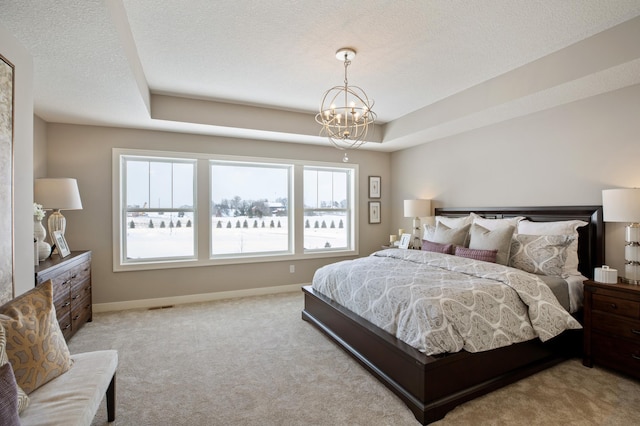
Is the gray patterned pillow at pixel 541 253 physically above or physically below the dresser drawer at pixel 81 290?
above

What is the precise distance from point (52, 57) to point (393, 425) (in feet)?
11.3

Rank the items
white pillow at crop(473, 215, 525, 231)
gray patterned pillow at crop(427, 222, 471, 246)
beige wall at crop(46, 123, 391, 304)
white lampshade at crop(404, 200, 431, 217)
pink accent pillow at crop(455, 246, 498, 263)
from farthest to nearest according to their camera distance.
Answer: white lampshade at crop(404, 200, 431, 217)
beige wall at crop(46, 123, 391, 304)
gray patterned pillow at crop(427, 222, 471, 246)
white pillow at crop(473, 215, 525, 231)
pink accent pillow at crop(455, 246, 498, 263)

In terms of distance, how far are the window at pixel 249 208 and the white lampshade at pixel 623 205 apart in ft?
12.8

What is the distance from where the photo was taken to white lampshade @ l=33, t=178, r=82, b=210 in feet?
11.1

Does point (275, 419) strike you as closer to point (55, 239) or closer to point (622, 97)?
point (55, 239)

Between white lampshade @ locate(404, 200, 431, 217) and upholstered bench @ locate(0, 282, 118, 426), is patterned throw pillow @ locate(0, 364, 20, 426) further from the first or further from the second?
white lampshade @ locate(404, 200, 431, 217)

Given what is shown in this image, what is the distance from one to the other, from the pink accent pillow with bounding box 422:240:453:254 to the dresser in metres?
3.75

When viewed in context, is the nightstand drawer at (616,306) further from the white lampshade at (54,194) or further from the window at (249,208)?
the white lampshade at (54,194)

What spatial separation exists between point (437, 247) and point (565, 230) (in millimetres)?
1229

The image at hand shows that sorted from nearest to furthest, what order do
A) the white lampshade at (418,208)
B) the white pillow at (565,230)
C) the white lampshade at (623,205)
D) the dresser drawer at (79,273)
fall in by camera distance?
the white lampshade at (623,205), the white pillow at (565,230), the dresser drawer at (79,273), the white lampshade at (418,208)

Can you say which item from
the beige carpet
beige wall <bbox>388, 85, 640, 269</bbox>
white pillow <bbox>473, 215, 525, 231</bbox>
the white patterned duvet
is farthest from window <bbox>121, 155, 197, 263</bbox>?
white pillow <bbox>473, 215, 525, 231</bbox>

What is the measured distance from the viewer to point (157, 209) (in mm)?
4512

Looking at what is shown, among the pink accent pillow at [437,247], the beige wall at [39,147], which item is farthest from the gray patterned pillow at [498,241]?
the beige wall at [39,147]

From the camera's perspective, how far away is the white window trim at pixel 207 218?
13.9ft
